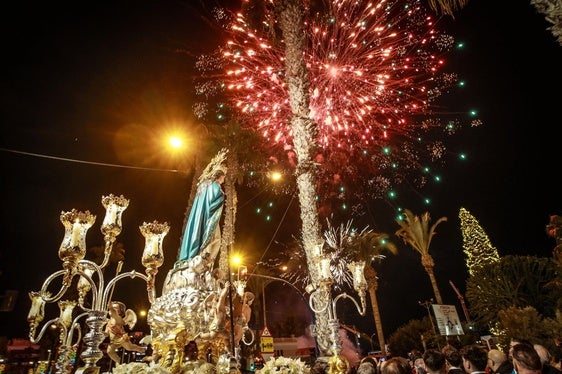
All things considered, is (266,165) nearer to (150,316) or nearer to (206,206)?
(206,206)

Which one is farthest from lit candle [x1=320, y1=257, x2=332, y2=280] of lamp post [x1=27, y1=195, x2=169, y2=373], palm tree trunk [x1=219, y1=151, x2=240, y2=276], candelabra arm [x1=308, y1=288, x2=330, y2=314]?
palm tree trunk [x1=219, y1=151, x2=240, y2=276]

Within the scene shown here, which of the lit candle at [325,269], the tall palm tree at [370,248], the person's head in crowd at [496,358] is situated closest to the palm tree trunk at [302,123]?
the lit candle at [325,269]

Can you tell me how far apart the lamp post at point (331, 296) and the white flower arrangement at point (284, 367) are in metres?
0.99

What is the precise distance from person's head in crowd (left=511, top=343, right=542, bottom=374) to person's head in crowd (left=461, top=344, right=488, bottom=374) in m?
0.76

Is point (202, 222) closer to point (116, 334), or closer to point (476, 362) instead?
point (116, 334)

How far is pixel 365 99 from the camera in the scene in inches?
620

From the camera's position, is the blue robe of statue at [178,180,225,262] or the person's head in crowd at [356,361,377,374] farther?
the blue robe of statue at [178,180,225,262]

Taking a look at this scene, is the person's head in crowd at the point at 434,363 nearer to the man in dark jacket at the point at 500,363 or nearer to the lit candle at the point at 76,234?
the man in dark jacket at the point at 500,363

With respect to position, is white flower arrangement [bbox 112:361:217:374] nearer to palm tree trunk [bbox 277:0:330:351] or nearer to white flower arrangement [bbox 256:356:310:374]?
white flower arrangement [bbox 256:356:310:374]

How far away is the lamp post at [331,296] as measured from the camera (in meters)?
6.82

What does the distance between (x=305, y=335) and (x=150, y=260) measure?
42.4m

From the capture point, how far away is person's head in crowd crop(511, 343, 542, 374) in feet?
13.5

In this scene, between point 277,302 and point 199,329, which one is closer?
point 199,329

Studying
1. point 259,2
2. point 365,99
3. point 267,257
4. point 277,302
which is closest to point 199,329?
point 259,2
